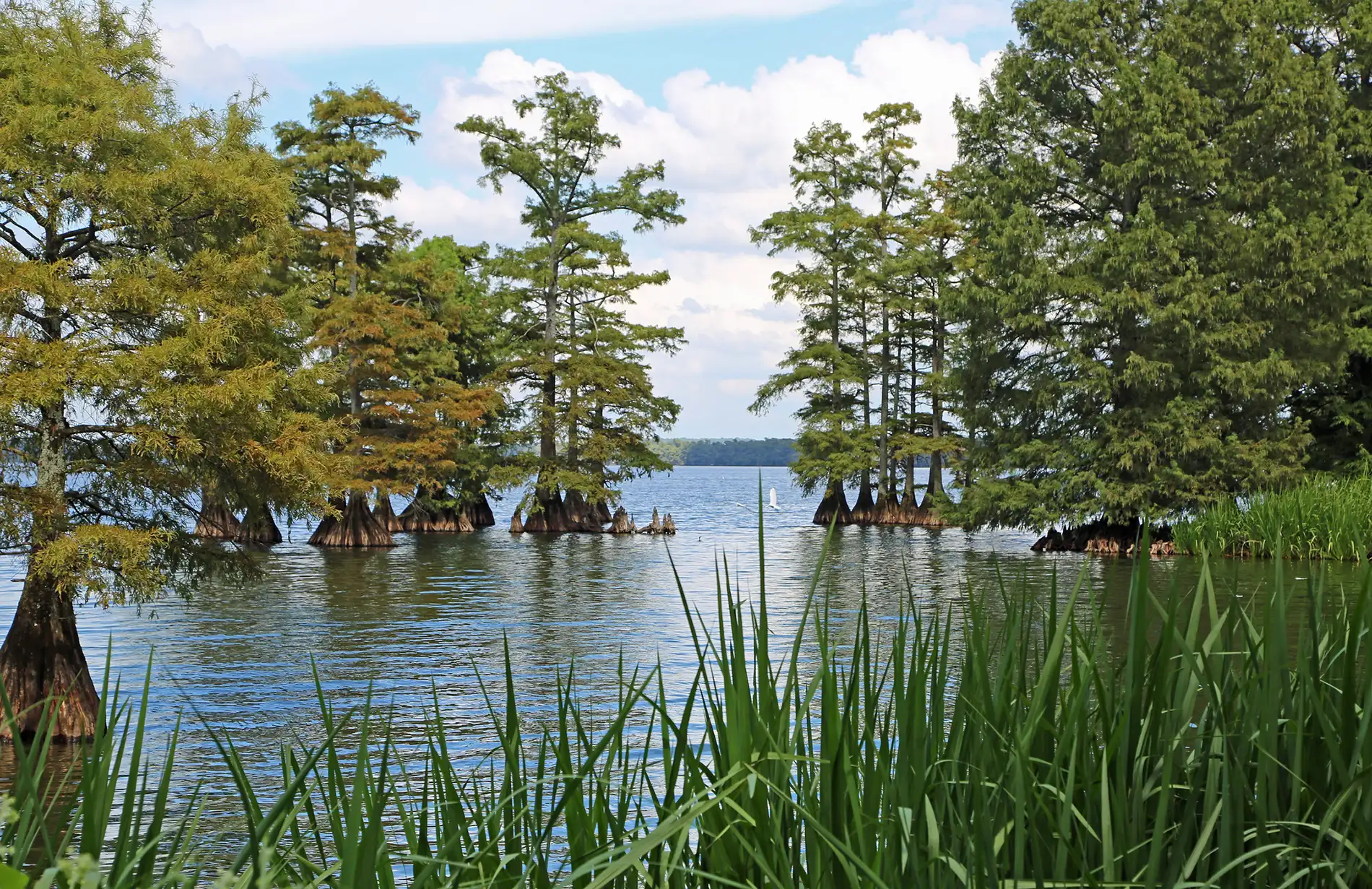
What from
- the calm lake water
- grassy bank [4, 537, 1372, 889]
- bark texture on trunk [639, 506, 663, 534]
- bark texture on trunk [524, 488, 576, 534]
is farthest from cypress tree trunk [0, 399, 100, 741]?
bark texture on trunk [524, 488, 576, 534]

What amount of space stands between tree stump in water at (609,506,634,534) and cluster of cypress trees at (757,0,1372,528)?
42.3ft

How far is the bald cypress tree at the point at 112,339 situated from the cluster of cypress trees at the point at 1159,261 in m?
17.5

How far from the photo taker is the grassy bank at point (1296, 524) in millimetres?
21000

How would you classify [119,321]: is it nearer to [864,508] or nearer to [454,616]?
[454,616]

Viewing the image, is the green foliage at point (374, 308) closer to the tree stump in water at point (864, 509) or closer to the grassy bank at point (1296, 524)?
the tree stump in water at point (864, 509)

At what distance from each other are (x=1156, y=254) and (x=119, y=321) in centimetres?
1993

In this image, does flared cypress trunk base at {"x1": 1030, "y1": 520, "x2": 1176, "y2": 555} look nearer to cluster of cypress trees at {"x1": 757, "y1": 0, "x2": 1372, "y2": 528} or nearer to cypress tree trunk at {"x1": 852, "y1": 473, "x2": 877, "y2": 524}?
cluster of cypress trees at {"x1": 757, "y1": 0, "x2": 1372, "y2": 528}

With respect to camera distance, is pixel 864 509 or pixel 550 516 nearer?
pixel 550 516

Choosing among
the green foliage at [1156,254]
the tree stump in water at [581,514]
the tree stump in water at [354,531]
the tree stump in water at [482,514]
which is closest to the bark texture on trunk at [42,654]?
the green foliage at [1156,254]

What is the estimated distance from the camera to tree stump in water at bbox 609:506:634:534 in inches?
1593

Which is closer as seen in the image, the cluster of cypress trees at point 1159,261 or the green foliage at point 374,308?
the cluster of cypress trees at point 1159,261

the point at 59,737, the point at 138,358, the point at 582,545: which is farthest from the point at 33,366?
the point at 582,545

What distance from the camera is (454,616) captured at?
1922 cm

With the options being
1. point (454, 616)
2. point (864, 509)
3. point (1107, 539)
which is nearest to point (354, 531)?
point (454, 616)
